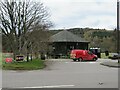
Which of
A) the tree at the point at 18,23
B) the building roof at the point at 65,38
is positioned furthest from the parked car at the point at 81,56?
the building roof at the point at 65,38

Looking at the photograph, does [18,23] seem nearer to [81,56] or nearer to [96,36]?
[81,56]

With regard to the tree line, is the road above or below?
below

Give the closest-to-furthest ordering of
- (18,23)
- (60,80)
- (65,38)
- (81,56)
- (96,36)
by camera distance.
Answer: (60,80) → (18,23) → (81,56) → (65,38) → (96,36)

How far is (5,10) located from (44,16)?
5042 millimetres

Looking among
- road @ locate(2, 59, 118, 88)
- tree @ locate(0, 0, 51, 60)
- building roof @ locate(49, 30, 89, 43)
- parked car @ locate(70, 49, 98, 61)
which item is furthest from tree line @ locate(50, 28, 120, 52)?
road @ locate(2, 59, 118, 88)

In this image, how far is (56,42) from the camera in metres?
83.2

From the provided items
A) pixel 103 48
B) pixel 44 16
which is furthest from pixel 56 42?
pixel 44 16

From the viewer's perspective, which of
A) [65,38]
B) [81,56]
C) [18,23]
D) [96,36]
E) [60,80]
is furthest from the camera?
[96,36]

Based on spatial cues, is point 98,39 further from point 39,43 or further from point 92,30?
point 39,43

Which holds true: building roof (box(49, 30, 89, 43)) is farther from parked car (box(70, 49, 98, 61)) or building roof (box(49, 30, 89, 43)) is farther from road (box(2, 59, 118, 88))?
road (box(2, 59, 118, 88))

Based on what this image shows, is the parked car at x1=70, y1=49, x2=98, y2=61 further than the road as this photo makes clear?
Yes

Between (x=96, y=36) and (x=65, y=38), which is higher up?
(x=96, y=36)

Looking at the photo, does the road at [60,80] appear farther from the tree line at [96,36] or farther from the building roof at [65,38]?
the tree line at [96,36]

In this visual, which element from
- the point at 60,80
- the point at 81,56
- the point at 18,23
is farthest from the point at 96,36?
the point at 60,80
